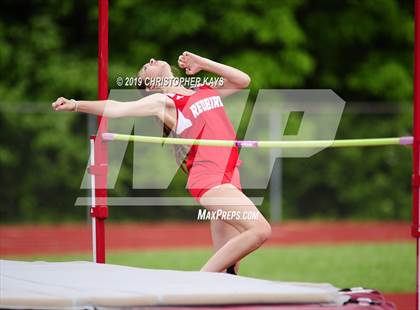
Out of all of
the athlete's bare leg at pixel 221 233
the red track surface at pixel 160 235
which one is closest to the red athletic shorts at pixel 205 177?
the athlete's bare leg at pixel 221 233

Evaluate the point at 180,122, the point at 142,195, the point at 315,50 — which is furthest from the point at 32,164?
the point at 180,122

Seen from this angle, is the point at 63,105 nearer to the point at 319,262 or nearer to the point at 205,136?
the point at 205,136

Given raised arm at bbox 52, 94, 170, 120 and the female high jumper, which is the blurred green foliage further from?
raised arm at bbox 52, 94, 170, 120

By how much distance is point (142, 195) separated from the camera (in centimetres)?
1262

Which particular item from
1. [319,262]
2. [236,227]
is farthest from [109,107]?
[319,262]

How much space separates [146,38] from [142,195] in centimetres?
287

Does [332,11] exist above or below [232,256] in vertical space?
above

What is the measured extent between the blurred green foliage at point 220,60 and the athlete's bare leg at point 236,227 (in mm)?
8000

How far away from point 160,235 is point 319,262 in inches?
136

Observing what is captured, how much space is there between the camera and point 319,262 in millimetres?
9078

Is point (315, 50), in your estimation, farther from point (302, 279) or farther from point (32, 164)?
point (302, 279)

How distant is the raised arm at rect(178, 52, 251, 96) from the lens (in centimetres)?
492

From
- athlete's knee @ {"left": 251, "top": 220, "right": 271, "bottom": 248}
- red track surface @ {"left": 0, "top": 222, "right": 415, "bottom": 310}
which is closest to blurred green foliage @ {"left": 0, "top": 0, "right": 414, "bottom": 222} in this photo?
red track surface @ {"left": 0, "top": 222, "right": 415, "bottom": 310}

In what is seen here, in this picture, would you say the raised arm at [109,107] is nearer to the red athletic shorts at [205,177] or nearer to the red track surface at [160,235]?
the red athletic shorts at [205,177]
